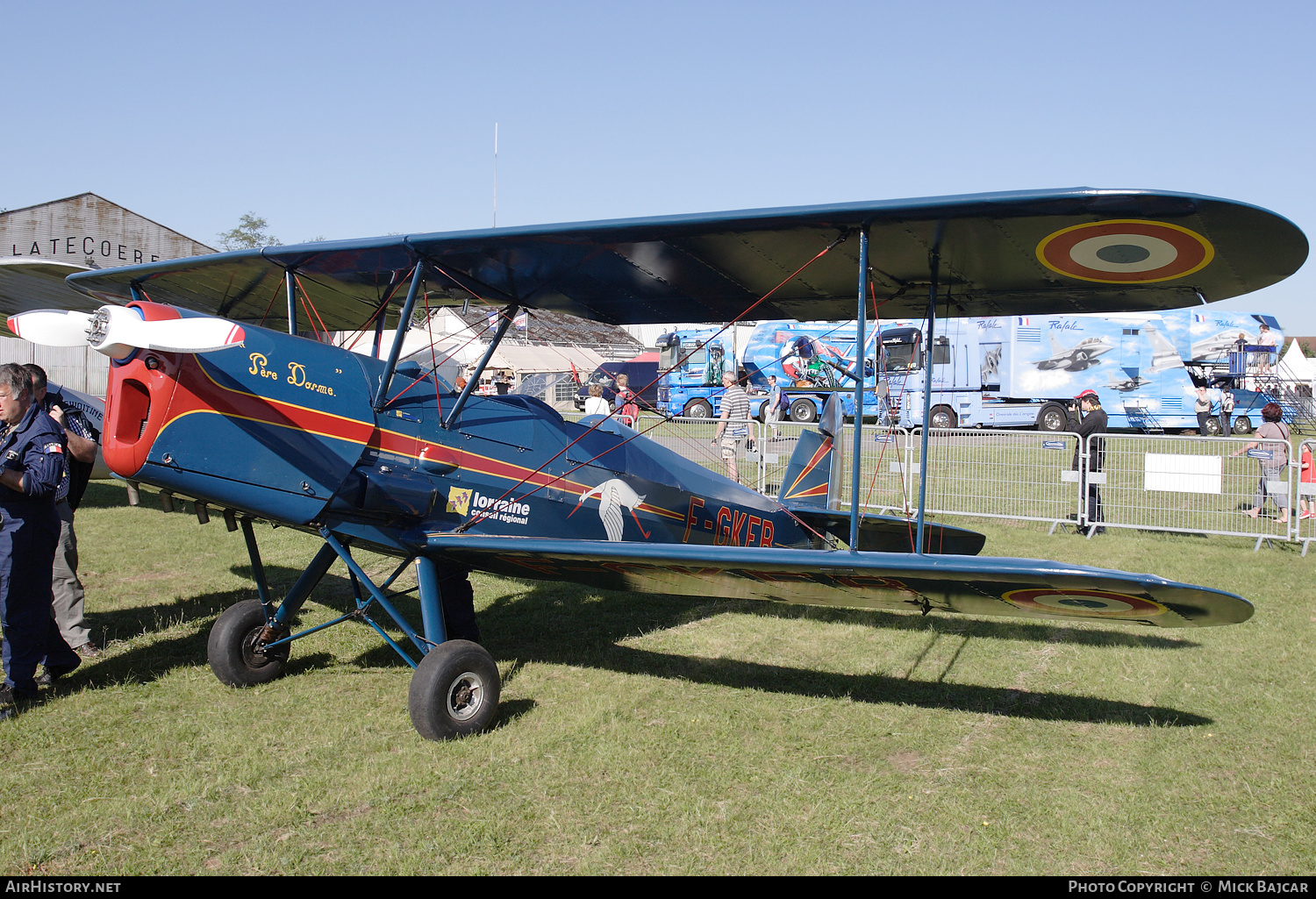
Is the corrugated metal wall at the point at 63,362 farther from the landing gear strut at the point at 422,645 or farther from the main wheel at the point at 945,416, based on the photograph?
the main wheel at the point at 945,416

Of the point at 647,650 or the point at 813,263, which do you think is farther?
the point at 647,650

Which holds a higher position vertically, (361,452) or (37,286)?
(37,286)

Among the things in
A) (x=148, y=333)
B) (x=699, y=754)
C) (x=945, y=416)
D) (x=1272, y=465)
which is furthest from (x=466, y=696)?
(x=945, y=416)

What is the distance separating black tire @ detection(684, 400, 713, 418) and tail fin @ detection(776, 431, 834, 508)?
18.7 m

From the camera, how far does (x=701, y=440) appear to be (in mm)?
13273

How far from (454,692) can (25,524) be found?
2.18m

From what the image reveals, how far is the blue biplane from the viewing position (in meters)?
3.70

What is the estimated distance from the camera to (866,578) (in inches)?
155

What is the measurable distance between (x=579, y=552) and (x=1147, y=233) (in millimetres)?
2934

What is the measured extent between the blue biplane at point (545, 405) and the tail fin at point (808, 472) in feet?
5.74

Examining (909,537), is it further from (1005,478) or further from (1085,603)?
(1005,478)

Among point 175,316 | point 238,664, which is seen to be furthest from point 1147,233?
point 238,664

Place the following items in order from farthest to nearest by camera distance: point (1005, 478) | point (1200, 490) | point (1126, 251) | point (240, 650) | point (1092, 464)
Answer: point (1005, 478) → point (1092, 464) → point (1200, 490) → point (240, 650) → point (1126, 251)

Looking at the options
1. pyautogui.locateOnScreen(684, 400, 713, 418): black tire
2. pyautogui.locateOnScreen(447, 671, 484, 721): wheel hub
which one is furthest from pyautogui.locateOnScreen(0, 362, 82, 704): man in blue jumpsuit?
pyautogui.locateOnScreen(684, 400, 713, 418): black tire
